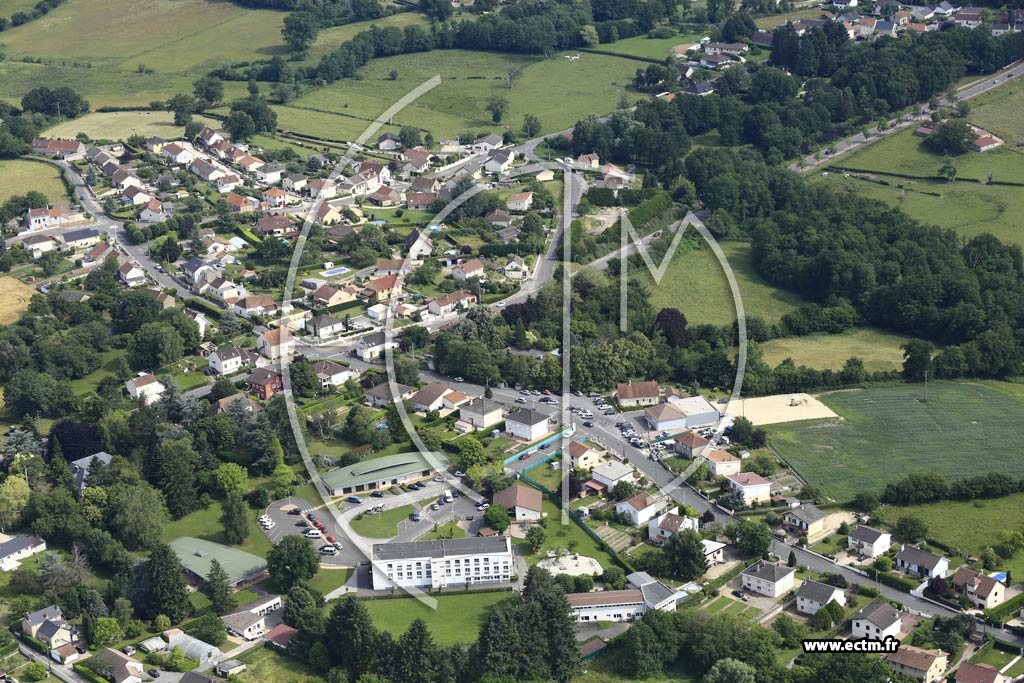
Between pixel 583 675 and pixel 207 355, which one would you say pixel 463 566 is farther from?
pixel 207 355

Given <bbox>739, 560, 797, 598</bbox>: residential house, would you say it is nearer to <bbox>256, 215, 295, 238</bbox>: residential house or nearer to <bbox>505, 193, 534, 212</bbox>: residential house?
<bbox>505, 193, 534, 212</bbox>: residential house

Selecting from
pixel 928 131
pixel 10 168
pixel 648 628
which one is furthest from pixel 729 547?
pixel 10 168

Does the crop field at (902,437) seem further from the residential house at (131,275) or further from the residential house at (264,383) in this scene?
the residential house at (131,275)


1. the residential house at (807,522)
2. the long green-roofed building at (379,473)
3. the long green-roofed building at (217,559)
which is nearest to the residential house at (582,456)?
the long green-roofed building at (379,473)

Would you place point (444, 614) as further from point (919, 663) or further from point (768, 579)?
point (919, 663)

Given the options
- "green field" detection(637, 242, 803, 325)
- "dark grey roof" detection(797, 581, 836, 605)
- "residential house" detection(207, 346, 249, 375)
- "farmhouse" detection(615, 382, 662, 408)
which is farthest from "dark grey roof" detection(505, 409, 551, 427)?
"dark grey roof" detection(797, 581, 836, 605)

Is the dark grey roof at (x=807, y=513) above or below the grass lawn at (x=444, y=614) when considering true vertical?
below

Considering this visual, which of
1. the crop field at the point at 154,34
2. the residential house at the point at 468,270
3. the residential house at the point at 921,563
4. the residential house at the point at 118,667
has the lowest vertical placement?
the residential house at the point at 921,563

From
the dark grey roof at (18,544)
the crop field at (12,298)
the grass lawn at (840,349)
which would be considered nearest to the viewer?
the dark grey roof at (18,544)
